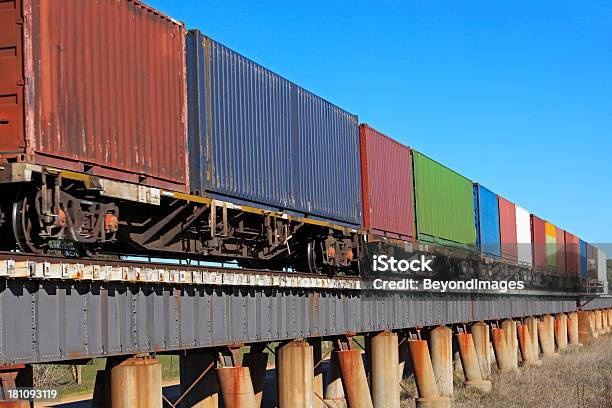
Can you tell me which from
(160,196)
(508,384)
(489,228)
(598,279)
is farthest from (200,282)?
(598,279)

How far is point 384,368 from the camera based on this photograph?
24422 millimetres

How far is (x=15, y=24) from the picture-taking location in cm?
1149

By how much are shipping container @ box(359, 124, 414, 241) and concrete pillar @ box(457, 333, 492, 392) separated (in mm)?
7413

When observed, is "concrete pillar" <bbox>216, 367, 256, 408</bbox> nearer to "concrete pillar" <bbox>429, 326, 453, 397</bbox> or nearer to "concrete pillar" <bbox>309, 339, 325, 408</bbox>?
"concrete pillar" <bbox>309, 339, 325, 408</bbox>

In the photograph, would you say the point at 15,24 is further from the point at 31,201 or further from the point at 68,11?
the point at 31,201

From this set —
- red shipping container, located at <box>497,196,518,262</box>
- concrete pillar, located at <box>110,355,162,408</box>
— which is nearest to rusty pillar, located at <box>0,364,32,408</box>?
concrete pillar, located at <box>110,355,162,408</box>

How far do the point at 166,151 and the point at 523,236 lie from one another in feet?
118

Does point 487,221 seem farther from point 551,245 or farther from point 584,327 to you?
point 584,327

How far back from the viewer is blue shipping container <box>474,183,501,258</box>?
1490 inches

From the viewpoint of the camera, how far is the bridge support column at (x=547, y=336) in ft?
174

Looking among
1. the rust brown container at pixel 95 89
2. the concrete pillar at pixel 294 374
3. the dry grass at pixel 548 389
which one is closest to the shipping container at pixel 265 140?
the rust brown container at pixel 95 89

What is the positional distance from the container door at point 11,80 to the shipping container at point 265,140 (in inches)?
179

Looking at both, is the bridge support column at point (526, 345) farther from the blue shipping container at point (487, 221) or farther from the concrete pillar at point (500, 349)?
the blue shipping container at point (487, 221)

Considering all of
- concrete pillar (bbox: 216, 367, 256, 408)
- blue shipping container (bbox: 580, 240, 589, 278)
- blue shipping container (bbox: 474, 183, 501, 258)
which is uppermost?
blue shipping container (bbox: 474, 183, 501, 258)
